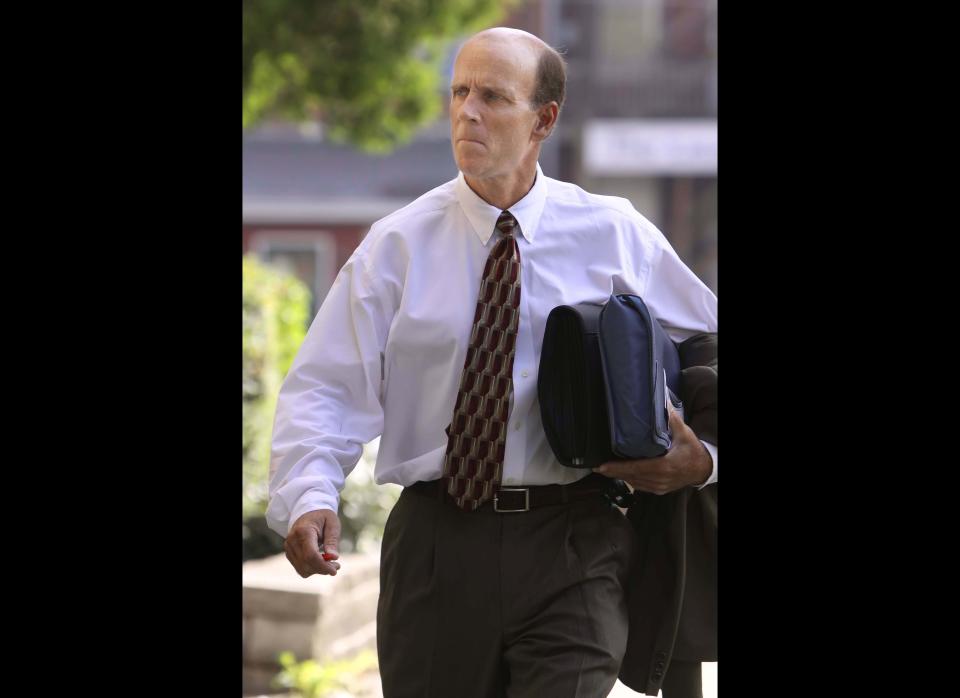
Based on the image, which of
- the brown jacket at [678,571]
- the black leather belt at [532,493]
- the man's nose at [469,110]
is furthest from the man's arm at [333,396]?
the brown jacket at [678,571]

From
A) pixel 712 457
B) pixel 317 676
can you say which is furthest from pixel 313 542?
pixel 317 676

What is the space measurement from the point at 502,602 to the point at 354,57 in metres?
9.35

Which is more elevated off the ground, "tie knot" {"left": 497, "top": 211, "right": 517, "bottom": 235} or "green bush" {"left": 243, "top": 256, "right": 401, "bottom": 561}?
"tie knot" {"left": 497, "top": 211, "right": 517, "bottom": 235}

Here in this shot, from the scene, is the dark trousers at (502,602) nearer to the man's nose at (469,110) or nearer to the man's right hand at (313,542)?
the man's right hand at (313,542)

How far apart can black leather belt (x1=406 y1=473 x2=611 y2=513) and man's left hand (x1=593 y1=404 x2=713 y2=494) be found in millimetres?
99

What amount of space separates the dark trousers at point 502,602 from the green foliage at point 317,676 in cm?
243

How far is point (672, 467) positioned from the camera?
3117mm

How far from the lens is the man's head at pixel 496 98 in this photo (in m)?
3.14

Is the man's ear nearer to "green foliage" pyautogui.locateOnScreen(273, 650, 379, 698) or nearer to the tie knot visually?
the tie knot

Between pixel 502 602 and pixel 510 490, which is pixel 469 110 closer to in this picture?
pixel 510 490

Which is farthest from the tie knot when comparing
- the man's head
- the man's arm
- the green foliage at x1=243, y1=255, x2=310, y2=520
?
the green foliage at x1=243, y1=255, x2=310, y2=520

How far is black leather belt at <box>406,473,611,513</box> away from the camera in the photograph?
3164 millimetres
